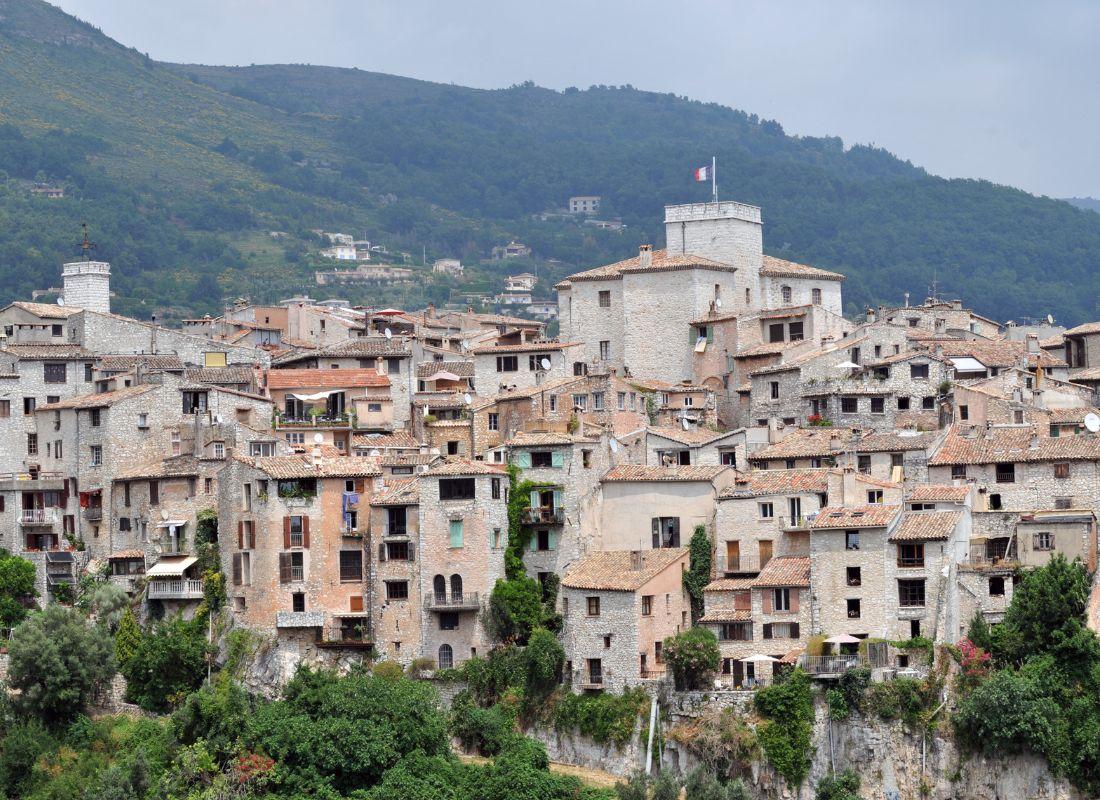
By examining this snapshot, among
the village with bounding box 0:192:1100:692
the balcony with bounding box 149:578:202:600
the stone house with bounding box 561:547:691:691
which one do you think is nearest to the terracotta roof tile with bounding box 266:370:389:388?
the village with bounding box 0:192:1100:692

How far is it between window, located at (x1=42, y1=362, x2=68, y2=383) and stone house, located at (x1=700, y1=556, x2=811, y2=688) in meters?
31.9

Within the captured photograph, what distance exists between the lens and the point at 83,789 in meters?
71.1

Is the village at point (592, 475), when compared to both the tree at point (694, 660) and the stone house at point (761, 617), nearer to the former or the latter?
the stone house at point (761, 617)

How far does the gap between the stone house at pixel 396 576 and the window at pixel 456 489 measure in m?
1.05

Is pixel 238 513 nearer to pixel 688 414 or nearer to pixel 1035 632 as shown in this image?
pixel 688 414

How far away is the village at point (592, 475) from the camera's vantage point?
7006cm

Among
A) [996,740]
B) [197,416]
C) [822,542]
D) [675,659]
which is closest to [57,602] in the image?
[197,416]

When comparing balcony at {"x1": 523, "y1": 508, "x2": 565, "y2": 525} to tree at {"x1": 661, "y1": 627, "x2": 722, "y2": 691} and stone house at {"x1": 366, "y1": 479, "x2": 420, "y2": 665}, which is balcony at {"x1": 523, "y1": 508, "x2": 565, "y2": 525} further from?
tree at {"x1": 661, "y1": 627, "x2": 722, "y2": 691}

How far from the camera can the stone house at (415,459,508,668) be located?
73.5 meters

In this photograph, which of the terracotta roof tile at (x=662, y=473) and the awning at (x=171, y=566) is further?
the awning at (x=171, y=566)

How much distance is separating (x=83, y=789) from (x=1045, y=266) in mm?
145868

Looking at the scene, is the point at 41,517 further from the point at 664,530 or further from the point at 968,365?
the point at 968,365

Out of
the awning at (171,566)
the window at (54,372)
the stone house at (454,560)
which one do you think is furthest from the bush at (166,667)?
the window at (54,372)

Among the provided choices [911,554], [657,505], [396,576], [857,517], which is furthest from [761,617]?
[396,576]
